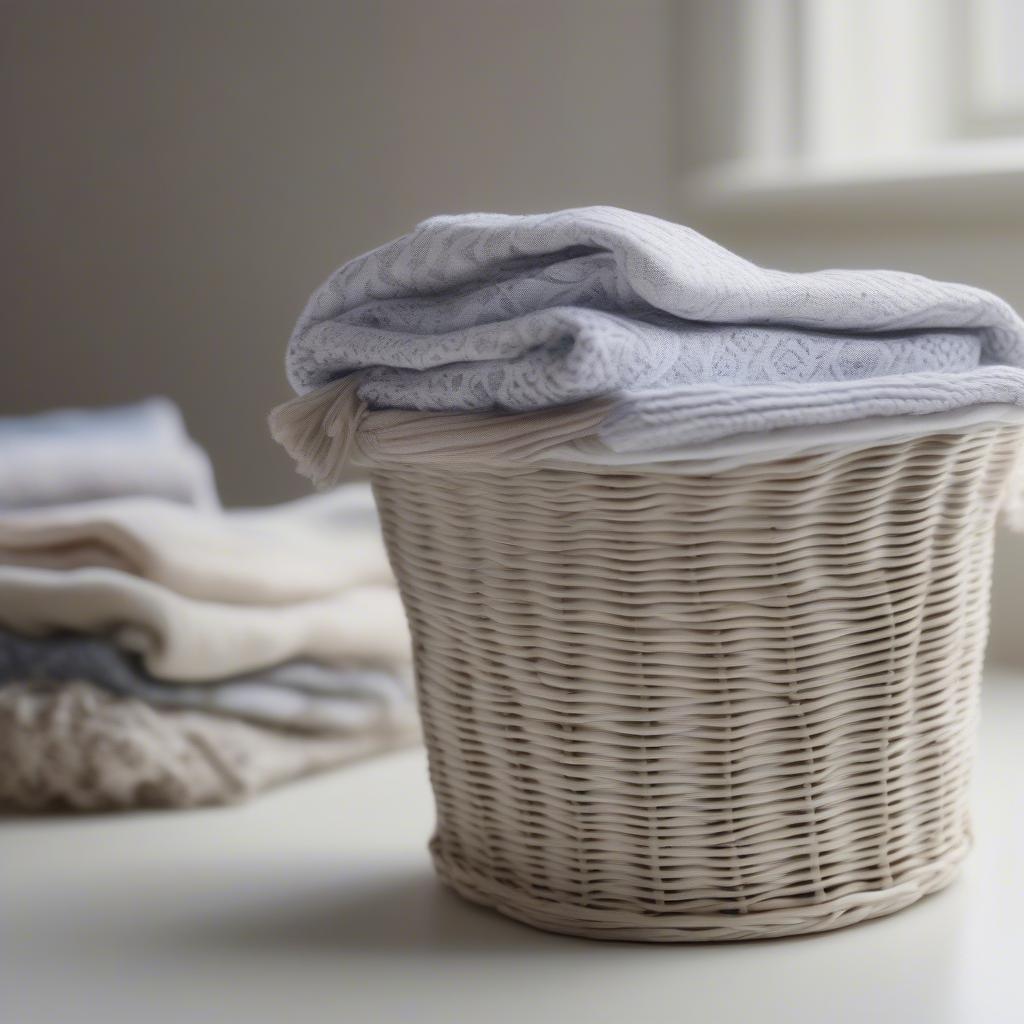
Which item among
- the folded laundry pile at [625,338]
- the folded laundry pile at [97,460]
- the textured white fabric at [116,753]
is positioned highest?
the folded laundry pile at [625,338]

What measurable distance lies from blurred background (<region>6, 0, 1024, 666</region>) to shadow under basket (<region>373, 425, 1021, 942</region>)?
569mm

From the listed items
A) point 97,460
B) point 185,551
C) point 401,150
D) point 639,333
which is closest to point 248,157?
point 401,150

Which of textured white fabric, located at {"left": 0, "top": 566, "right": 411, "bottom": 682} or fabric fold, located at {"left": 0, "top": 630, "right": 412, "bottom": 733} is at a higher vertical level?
textured white fabric, located at {"left": 0, "top": 566, "right": 411, "bottom": 682}

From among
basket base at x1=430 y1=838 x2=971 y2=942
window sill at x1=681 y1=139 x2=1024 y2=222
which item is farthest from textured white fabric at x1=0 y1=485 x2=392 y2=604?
Answer: window sill at x1=681 y1=139 x2=1024 y2=222

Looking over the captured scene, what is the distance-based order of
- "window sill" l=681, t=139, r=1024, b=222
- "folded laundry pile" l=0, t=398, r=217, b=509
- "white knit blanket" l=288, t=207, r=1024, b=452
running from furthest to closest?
"window sill" l=681, t=139, r=1024, b=222
"folded laundry pile" l=0, t=398, r=217, b=509
"white knit blanket" l=288, t=207, r=1024, b=452

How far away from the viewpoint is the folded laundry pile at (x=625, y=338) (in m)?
0.48

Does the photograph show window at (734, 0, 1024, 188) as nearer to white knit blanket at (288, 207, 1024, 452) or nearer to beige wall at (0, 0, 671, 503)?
beige wall at (0, 0, 671, 503)

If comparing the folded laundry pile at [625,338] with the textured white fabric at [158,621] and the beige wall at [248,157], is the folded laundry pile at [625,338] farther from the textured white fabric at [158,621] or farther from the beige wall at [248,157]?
the beige wall at [248,157]

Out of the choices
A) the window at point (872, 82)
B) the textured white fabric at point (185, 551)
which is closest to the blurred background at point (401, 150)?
the window at point (872, 82)

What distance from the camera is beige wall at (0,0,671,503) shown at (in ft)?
4.12

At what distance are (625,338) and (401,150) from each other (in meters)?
0.89

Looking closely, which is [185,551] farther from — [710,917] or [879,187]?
[879,187]

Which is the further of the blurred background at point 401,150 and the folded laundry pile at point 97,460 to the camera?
the blurred background at point 401,150

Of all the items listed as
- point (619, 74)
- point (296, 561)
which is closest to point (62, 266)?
point (619, 74)
